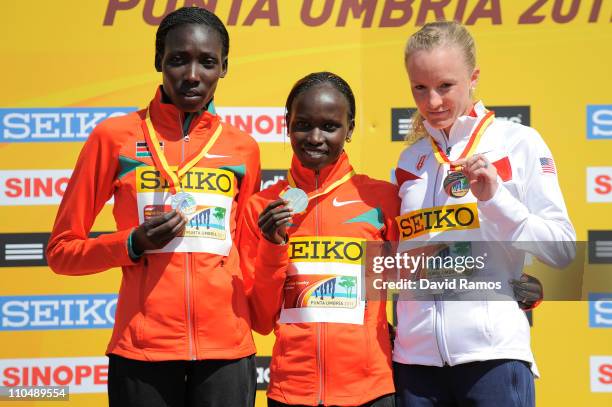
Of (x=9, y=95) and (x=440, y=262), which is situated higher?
(x=9, y=95)

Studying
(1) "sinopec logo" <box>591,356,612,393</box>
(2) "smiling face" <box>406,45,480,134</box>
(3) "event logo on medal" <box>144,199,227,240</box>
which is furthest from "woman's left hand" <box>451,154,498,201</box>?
(1) "sinopec logo" <box>591,356,612,393</box>

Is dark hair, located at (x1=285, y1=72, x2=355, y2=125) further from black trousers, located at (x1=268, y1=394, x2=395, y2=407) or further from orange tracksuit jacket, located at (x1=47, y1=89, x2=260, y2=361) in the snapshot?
black trousers, located at (x1=268, y1=394, x2=395, y2=407)

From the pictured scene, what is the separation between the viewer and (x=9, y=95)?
3.95 meters

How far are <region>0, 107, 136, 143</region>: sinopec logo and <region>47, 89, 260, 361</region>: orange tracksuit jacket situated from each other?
152 cm

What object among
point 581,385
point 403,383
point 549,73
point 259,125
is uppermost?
point 549,73

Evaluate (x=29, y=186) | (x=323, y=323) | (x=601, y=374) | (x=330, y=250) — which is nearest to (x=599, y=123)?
(x=601, y=374)

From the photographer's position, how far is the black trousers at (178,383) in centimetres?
232

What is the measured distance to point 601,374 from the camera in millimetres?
3906

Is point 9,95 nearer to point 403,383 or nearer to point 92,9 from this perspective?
point 92,9

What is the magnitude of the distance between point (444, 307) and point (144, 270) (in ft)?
3.11

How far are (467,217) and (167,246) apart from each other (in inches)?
37.4

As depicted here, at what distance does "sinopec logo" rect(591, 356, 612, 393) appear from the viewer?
3.91 metres

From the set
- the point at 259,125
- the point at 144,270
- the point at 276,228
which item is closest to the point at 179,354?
the point at 144,270

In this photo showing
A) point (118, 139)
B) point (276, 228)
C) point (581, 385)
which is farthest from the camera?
point (581, 385)
